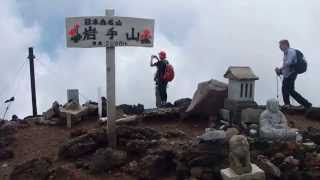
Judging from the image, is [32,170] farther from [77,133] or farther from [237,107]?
[237,107]

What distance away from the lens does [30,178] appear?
39.4 ft

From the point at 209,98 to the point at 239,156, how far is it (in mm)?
4453

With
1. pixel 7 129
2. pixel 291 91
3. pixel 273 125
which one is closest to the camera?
pixel 273 125

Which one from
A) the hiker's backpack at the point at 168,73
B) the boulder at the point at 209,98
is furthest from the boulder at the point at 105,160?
the hiker's backpack at the point at 168,73

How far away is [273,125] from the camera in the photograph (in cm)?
1327

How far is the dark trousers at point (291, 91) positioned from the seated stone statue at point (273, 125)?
332 centimetres

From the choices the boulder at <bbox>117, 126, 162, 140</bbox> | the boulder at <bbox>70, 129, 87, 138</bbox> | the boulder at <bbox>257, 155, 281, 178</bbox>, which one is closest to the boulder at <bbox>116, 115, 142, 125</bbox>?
the boulder at <bbox>70, 129, 87, 138</bbox>

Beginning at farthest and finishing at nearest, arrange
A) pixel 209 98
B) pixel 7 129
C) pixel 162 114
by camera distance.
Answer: pixel 162 114
pixel 7 129
pixel 209 98

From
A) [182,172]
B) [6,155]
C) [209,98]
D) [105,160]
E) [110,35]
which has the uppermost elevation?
[110,35]

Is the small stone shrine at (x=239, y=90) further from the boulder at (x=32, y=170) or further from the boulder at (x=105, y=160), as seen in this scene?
the boulder at (x=32, y=170)

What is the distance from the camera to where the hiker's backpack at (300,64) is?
53.2ft

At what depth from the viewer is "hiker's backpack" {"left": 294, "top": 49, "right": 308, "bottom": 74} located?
16.2 m

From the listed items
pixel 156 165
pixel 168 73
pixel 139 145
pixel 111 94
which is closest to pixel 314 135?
pixel 156 165

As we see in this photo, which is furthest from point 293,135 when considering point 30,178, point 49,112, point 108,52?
point 49,112
